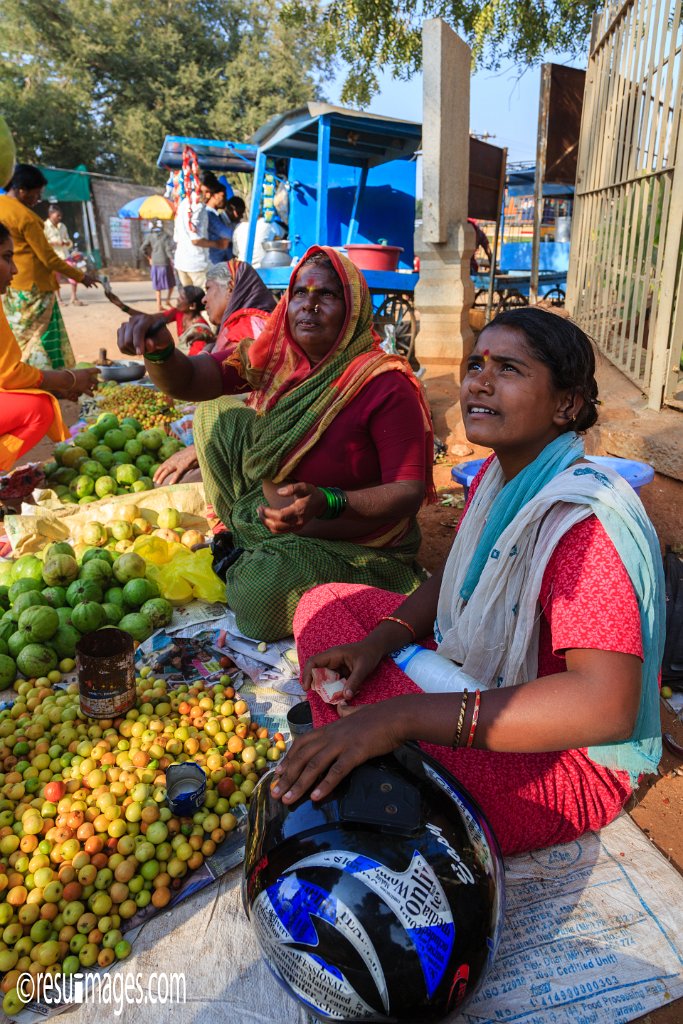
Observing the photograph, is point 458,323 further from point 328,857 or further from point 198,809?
point 328,857

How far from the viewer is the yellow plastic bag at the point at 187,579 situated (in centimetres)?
332

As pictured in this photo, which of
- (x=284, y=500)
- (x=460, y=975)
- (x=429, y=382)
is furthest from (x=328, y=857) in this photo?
(x=429, y=382)

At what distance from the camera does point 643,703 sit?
5.11ft

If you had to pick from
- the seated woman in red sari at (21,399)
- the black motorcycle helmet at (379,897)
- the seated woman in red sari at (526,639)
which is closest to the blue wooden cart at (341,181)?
the seated woman in red sari at (21,399)

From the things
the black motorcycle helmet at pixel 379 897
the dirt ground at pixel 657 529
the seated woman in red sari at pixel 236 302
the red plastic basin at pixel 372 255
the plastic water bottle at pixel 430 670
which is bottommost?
the dirt ground at pixel 657 529

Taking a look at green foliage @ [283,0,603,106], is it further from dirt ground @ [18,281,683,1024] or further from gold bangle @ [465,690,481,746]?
gold bangle @ [465,690,481,746]

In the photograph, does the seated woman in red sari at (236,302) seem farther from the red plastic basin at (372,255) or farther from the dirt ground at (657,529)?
the red plastic basin at (372,255)

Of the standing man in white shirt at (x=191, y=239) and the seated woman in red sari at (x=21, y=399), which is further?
the standing man in white shirt at (x=191, y=239)

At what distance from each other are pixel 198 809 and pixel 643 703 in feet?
4.36

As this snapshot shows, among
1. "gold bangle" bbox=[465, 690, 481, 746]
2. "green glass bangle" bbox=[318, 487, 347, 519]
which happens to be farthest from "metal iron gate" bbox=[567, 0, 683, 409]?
"gold bangle" bbox=[465, 690, 481, 746]

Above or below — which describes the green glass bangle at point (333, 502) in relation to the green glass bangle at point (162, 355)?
below

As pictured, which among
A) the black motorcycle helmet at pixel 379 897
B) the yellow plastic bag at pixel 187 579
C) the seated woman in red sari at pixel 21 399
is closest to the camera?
the black motorcycle helmet at pixel 379 897

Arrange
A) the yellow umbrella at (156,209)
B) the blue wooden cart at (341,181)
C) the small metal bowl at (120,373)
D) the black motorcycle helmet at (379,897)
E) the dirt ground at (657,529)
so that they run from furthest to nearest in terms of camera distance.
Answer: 1. the yellow umbrella at (156,209)
2. the blue wooden cart at (341,181)
3. the small metal bowl at (120,373)
4. the dirt ground at (657,529)
5. the black motorcycle helmet at (379,897)
